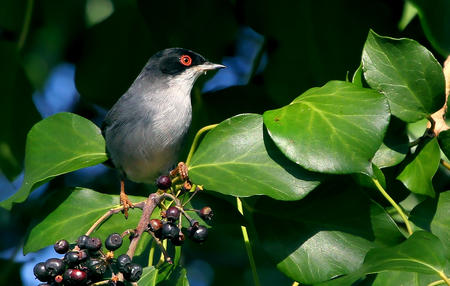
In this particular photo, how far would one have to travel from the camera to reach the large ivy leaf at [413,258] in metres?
1.97

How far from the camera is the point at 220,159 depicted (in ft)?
7.89

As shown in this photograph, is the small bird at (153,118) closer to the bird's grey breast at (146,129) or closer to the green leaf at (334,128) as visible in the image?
the bird's grey breast at (146,129)

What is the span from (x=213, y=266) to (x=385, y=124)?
2379 mm

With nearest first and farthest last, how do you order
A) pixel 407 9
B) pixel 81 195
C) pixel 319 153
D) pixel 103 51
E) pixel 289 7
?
pixel 319 153 → pixel 81 195 → pixel 407 9 → pixel 289 7 → pixel 103 51

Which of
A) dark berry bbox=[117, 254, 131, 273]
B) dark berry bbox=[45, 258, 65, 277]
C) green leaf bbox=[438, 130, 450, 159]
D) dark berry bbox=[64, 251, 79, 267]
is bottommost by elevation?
dark berry bbox=[45, 258, 65, 277]

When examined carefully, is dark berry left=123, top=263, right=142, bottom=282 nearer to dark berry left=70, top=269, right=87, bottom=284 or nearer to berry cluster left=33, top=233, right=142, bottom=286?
berry cluster left=33, top=233, right=142, bottom=286

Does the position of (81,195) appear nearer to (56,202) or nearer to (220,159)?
(56,202)

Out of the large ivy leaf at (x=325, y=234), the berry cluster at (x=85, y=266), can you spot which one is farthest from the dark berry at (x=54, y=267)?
the large ivy leaf at (x=325, y=234)

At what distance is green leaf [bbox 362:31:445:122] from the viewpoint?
239 cm

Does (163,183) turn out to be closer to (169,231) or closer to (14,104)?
(169,231)

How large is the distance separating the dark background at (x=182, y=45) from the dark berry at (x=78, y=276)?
106 cm

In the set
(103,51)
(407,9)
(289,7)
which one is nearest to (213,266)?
(103,51)

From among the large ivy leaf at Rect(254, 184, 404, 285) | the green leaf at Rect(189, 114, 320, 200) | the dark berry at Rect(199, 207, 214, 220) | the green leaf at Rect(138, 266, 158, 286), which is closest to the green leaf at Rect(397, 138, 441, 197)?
the large ivy leaf at Rect(254, 184, 404, 285)

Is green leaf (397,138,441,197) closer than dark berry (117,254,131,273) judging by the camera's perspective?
No
